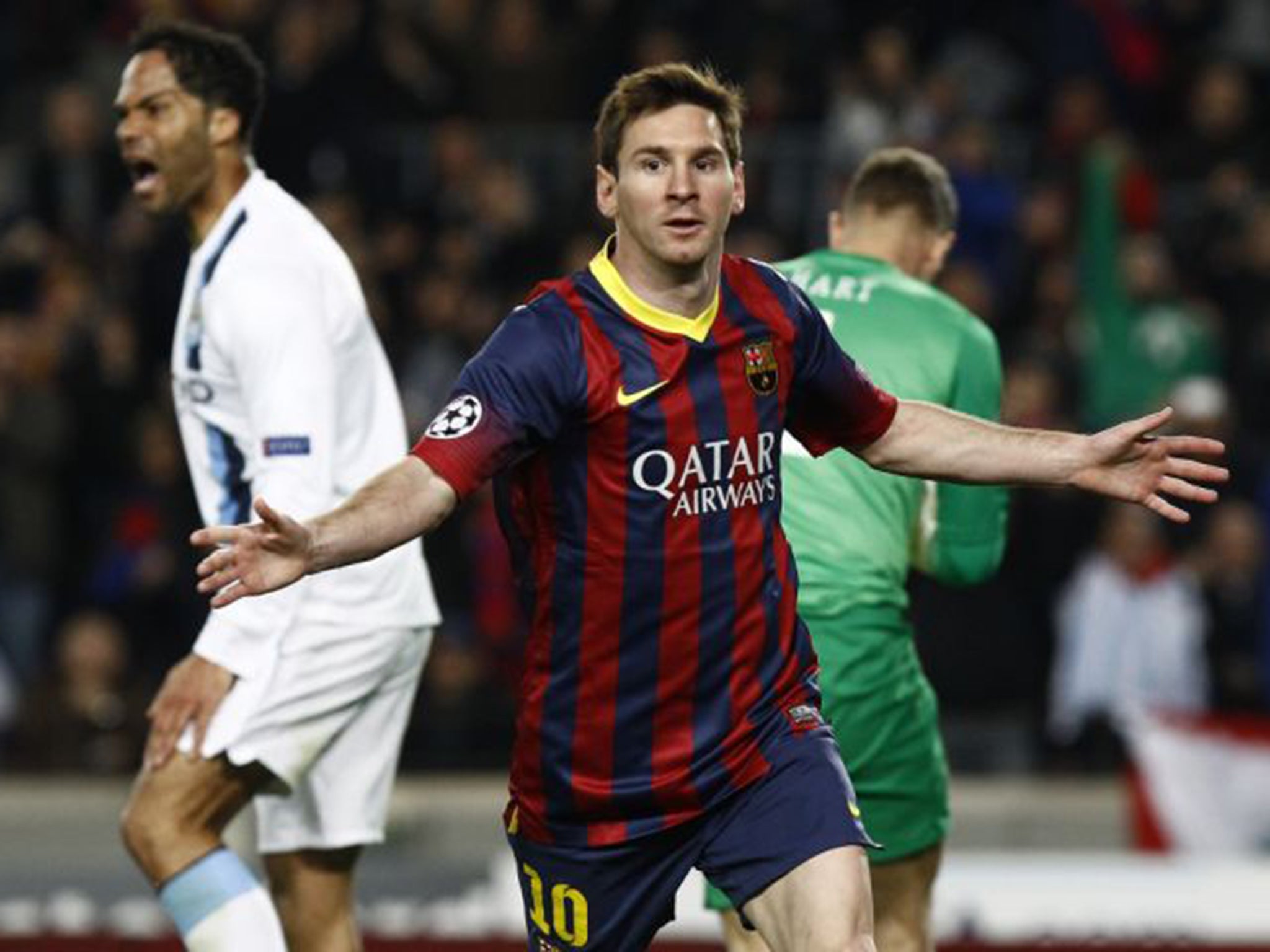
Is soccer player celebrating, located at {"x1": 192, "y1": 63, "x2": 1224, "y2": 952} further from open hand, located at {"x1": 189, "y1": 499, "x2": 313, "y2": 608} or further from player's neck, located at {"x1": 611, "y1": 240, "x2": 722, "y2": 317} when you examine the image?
open hand, located at {"x1": 189, "y1": 499, "x2": 313, "y2": 608}

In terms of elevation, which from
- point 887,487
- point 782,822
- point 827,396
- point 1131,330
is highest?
point 827,396

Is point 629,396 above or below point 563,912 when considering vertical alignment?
above

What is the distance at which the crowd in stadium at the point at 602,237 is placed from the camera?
12.6 metres

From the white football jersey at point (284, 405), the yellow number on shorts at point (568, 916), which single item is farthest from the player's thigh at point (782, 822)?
the white football jersey at point (284, 405)

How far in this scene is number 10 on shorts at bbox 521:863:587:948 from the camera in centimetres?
599

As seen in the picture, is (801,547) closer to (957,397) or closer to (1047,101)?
(957,397)

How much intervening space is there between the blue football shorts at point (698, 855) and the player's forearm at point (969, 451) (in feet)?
1.91

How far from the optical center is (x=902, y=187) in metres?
7.33

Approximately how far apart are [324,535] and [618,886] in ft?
3.81

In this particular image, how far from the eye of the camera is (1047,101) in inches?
621

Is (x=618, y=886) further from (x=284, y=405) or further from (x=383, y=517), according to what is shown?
(x=284, y=405)

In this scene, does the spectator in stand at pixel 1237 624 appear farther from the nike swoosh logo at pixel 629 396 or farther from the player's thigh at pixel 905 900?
the nike swoosh logo at pixel 629 396

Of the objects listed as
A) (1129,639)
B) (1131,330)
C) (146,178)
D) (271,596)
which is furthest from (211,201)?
(1131,330)

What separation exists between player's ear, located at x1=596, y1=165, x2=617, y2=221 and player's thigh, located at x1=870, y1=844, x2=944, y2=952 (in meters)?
2.03
